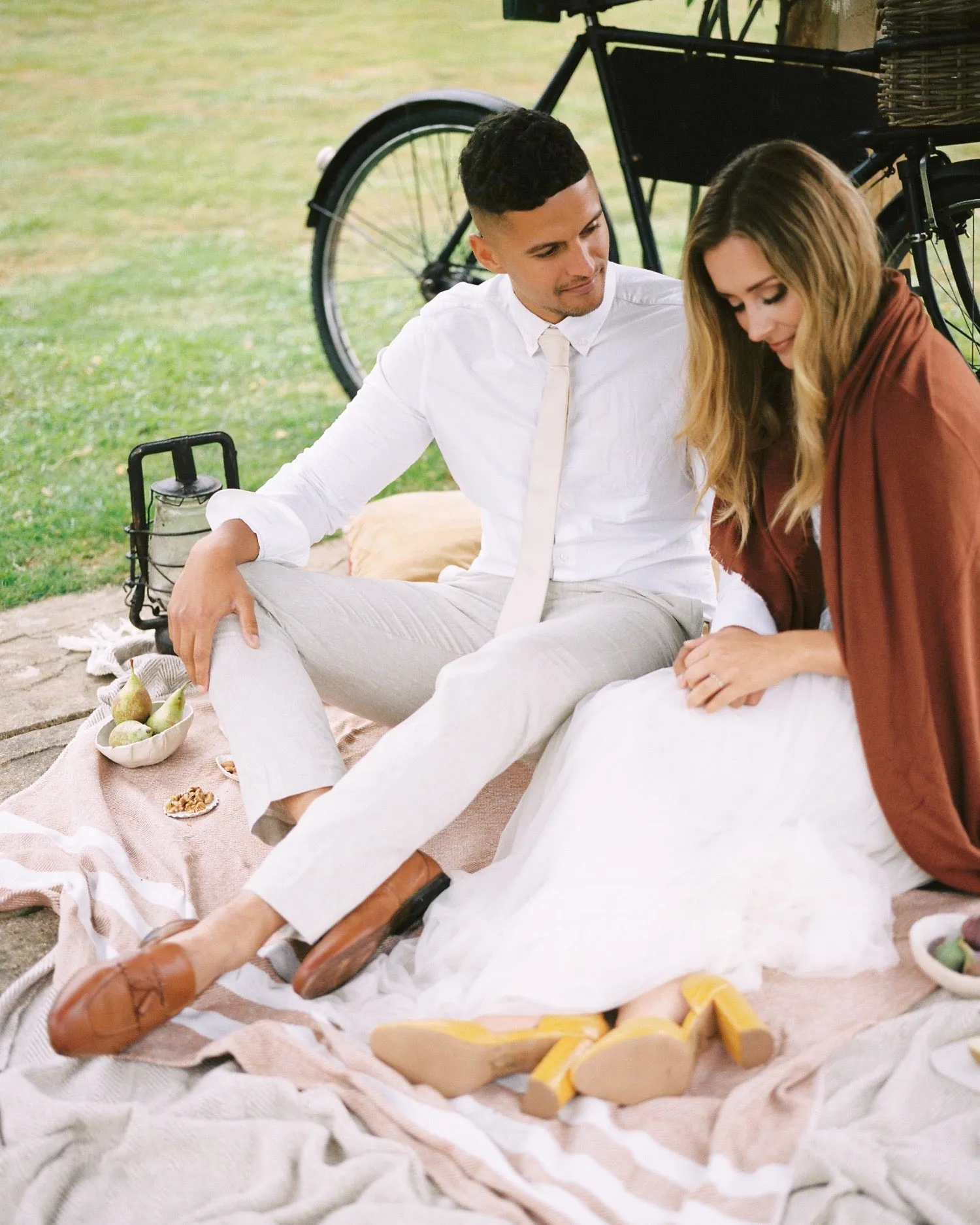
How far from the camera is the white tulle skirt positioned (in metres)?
1.62

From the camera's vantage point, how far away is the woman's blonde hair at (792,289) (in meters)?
1.70

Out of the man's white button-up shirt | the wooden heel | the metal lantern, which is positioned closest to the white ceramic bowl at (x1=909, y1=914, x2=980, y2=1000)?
the wooden heel

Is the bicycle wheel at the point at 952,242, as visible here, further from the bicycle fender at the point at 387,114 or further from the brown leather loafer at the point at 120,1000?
the brown leather loafer at the point at 120,1000

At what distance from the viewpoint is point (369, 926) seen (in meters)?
1.72

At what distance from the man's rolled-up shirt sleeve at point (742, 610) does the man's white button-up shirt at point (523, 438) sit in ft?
0.74

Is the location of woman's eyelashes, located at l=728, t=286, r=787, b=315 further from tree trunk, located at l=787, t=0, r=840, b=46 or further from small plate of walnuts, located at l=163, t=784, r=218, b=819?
tree trunk, located at l=787, t=0, r=840, b=46

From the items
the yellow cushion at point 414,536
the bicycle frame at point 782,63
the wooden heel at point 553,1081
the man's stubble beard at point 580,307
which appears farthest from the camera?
the yellow cushion at point 414,536

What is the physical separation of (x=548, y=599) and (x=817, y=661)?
0.57 metres

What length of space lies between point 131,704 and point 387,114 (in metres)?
1.93

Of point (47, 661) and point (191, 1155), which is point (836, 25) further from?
point (191, 1155)

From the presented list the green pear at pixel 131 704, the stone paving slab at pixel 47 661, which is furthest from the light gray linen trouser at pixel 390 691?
the stone paving slab at pixel 47 661

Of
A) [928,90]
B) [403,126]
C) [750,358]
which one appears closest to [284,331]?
[403,126]

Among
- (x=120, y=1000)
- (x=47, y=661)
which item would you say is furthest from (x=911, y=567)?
(x=47, y=661)

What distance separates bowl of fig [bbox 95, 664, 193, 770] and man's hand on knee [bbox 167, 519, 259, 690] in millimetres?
415
